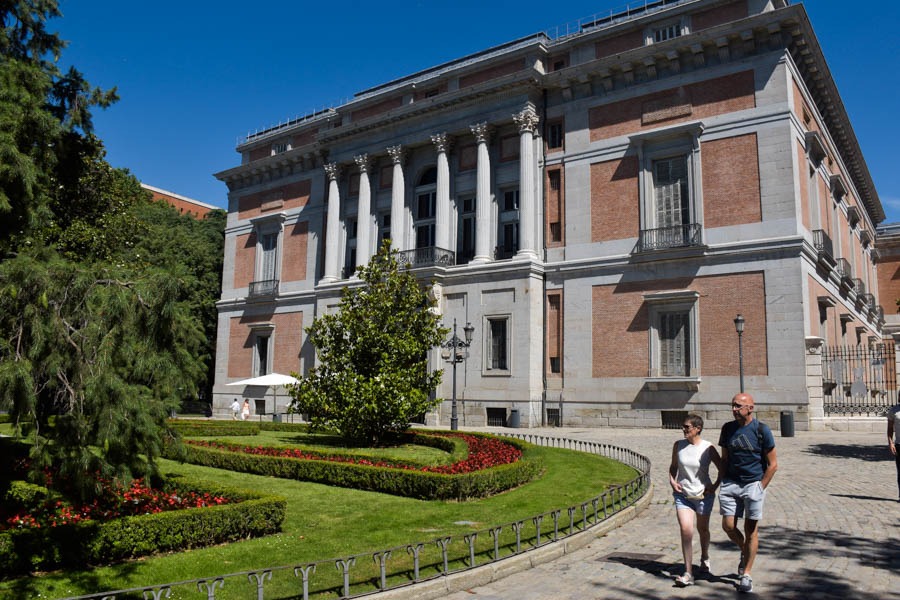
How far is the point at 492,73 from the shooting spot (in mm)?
32812

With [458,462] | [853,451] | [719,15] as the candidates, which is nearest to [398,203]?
[719,15]

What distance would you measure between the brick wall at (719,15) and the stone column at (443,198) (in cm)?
Answer: 1172

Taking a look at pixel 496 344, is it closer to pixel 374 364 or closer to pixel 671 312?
pixel 671 312

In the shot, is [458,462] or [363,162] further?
[363,162]

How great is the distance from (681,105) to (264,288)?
989 inches

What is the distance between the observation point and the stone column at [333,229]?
35938mm

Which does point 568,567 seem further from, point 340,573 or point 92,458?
point 92,458

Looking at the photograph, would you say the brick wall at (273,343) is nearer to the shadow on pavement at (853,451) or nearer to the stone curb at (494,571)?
the shadow on pavement at (853,451)

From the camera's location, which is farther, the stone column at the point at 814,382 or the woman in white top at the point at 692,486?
the stone column at the point at 814,382

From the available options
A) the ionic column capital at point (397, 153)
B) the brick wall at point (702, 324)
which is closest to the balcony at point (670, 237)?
the brick wall at point (702, 324)

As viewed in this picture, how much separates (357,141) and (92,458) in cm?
3060

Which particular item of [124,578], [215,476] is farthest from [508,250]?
[124,578]

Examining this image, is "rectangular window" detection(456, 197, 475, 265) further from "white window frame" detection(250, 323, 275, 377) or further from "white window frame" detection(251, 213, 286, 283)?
"white window frame" detection(250, 323, 275, 377)

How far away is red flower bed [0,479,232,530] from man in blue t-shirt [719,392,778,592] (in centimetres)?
610
